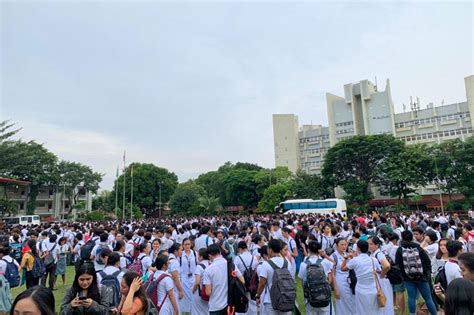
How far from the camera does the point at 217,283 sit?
15.0ft

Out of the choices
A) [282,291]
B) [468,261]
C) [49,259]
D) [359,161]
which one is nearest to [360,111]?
[359,161]

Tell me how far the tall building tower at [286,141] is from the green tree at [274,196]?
53.0ft

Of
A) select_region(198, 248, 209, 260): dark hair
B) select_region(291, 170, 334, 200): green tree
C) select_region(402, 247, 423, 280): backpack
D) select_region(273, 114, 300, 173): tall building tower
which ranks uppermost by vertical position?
select_region(273, 114, 300, 173): tall building tower

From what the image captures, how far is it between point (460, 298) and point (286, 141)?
5928 cm

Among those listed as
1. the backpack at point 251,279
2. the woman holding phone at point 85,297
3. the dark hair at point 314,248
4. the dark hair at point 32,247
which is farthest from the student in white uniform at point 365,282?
the dark hair at point 32,247

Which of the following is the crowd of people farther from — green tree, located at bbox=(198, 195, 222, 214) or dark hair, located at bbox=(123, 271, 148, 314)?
green tree, located at bbox=(198, 195, 222, 214)

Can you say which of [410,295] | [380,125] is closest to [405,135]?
[380,125]

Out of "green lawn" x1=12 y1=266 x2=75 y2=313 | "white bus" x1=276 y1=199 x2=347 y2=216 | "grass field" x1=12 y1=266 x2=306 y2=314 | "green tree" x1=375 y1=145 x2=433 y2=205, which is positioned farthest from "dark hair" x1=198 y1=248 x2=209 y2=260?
"green tree" x1=375 y1=145 x2=433 y2=205

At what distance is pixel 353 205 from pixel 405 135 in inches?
713

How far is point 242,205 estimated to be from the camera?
53.1m

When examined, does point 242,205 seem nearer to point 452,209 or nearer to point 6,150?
point 452,209

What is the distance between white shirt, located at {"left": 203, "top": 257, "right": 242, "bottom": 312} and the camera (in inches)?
179

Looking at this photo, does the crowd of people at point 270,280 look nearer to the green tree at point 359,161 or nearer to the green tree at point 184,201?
the green tree at point 359,161

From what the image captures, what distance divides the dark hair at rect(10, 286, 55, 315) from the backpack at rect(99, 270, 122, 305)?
1589 millimetres
